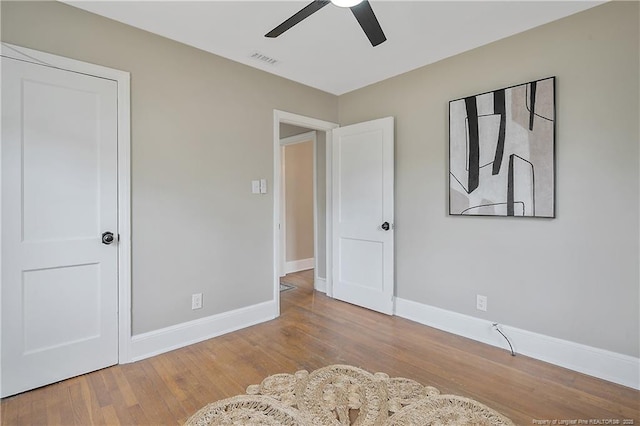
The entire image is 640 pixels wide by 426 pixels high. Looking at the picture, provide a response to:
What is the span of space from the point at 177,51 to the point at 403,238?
2655 millimetres

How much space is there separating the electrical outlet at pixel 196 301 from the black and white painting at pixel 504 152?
2352 mm

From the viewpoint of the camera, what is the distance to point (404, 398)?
1.91 m

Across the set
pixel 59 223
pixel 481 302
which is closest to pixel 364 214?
pixel 481 302

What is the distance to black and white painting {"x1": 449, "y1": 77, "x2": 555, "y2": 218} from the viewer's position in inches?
92.4

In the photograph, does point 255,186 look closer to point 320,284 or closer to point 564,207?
point 320,284

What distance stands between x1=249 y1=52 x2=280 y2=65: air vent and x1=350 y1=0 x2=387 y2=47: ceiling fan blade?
3.98 feet

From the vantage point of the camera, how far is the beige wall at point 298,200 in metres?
5.45

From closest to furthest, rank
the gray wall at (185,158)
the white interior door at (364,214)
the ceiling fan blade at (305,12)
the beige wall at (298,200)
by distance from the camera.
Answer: the ceiling fan blade at (305,12)
the gray wall at (185,158)
the white interior door at (364,214)
the beige wall at (298,200)

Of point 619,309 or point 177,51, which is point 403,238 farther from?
point 177,51

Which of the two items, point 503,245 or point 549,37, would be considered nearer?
point 549,37

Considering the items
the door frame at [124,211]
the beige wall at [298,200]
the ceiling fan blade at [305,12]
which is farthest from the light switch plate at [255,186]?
the beige wall at [298,200]

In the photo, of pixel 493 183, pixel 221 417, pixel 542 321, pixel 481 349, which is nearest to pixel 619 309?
pixel 542 321

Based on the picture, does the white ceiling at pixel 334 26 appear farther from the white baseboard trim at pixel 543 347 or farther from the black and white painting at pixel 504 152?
the white baseboard trim at pixel 543 347

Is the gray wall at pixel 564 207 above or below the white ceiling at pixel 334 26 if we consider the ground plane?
below
